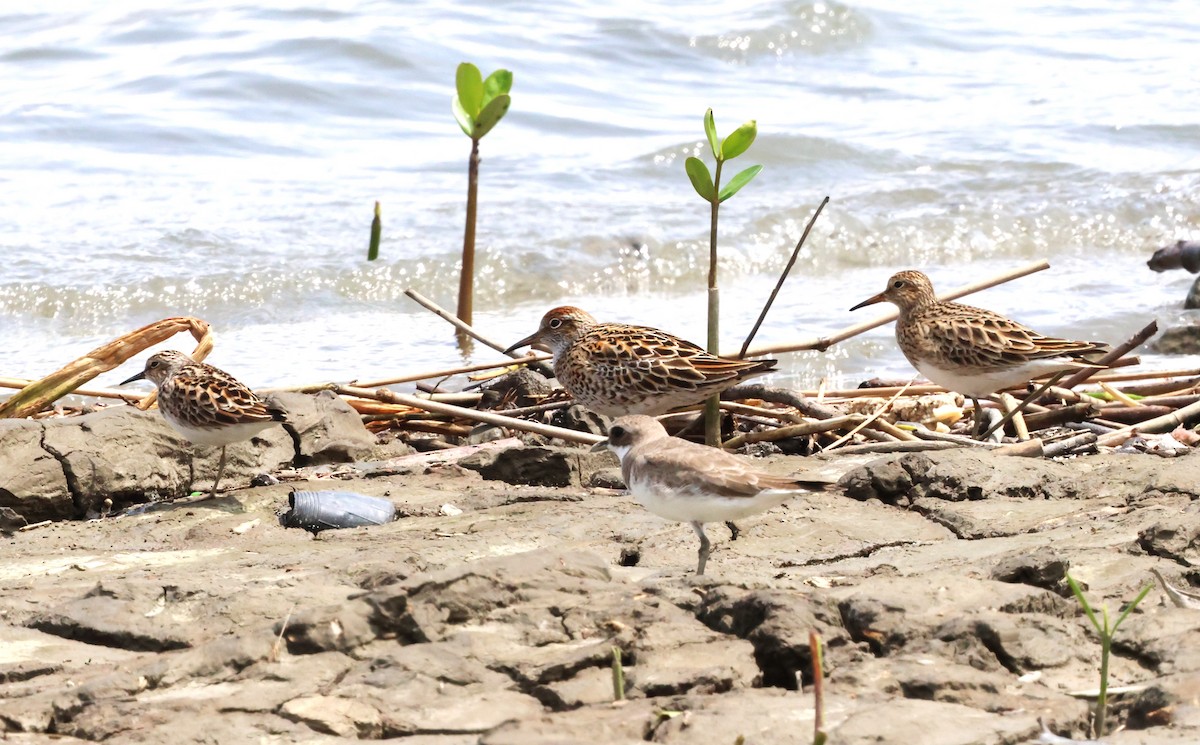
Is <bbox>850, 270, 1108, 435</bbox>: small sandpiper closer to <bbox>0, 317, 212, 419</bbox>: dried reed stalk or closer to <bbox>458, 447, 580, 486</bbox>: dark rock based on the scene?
<bbox>458, 447, 580, 486</bbox>: dark rock

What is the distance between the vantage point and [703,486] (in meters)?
4.80

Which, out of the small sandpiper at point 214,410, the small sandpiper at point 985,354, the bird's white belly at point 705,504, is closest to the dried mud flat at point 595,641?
the bird's white belly at point 705,504

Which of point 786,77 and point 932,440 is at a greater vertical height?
point 786,77

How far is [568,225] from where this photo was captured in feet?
45.4

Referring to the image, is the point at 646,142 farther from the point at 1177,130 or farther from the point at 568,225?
the point at 1177,130

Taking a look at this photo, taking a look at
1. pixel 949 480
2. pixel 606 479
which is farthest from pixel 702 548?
pixel 606 479

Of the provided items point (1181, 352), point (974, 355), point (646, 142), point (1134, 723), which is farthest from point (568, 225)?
point (1134, 723)

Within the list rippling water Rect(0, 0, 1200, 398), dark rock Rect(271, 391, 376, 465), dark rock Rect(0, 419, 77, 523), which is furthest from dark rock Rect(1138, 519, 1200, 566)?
rippling water Rect(0, 0, 1200, 398)

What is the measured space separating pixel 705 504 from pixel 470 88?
480 cm

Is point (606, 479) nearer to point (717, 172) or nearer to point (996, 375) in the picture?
point (717, 172)

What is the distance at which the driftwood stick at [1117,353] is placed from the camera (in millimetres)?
6504

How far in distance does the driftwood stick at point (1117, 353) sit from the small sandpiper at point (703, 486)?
230 cm

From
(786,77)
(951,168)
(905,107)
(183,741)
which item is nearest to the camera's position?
(183,741)

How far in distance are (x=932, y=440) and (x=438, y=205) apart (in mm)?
8083
